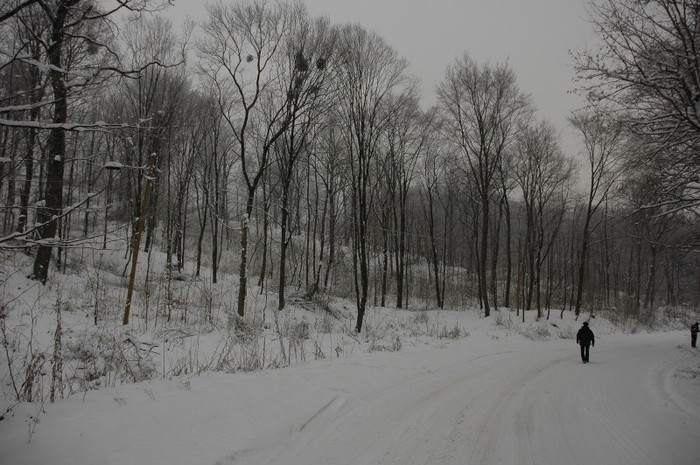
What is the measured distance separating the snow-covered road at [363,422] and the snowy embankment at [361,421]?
0.7 inches

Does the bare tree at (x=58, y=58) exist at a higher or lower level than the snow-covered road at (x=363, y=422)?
higher

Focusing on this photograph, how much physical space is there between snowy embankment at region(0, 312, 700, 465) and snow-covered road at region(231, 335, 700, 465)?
22 mm

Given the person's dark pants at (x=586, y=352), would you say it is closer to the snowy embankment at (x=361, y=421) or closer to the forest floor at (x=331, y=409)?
the forest floor at (x=331, y=409)

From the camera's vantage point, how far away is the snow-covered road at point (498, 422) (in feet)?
14.0

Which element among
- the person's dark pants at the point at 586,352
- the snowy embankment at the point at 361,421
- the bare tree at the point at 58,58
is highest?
the bare tree at the point at 58,58

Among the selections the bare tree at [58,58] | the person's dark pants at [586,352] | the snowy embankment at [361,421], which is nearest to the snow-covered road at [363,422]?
the snowy embankment at [361,421]

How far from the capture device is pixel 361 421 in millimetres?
4988

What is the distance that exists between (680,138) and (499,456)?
22.3 ft

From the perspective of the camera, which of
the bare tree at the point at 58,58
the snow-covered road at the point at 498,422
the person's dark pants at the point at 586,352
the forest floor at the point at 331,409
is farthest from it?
the person's dark pants at the point at 586,352

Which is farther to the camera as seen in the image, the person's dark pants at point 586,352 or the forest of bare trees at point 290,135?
the person's dark pants at point 586,352

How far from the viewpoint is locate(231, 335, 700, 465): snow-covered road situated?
4266mm

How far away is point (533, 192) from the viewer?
25.5m

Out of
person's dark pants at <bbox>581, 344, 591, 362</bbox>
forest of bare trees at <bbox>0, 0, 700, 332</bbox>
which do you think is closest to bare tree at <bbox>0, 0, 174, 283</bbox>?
forest of bare trees at <bbox>0, 0, 700, 332</bbox>

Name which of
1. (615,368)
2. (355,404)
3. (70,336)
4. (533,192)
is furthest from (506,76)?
(70,336)
